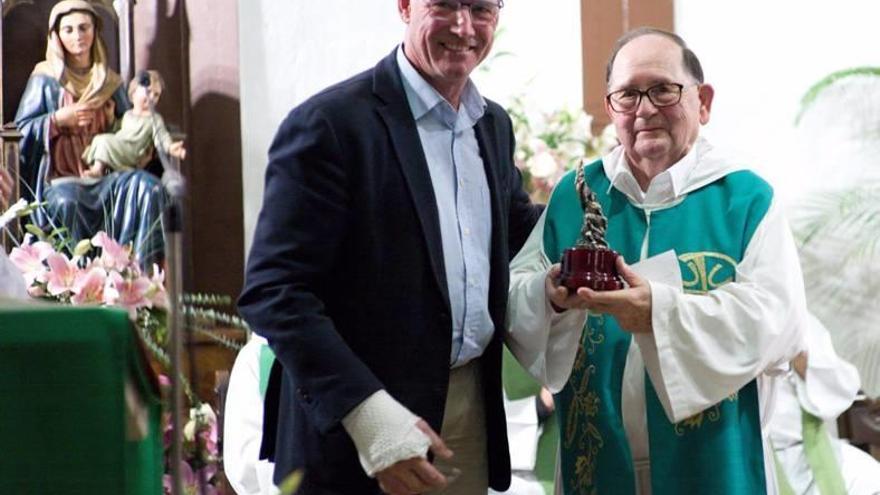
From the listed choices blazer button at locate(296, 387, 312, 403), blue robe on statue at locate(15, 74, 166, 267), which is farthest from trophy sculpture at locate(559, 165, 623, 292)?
blue robe on statue at locate(15, 74, 166, 267)

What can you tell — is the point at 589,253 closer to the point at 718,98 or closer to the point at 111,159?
the point at 111,159

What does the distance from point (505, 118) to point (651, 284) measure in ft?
1.93

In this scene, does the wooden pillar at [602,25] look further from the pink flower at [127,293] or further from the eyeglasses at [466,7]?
the eyeglasses at [466,7]

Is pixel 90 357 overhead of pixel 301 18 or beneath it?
beneath

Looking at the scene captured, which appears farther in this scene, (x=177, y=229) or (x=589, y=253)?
(x=589, y=253)

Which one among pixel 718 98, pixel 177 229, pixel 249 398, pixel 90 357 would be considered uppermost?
pixel 718 98

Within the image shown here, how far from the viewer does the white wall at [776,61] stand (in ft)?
29.4

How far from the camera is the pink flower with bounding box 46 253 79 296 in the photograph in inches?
186

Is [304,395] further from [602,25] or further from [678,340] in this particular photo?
[602,25]

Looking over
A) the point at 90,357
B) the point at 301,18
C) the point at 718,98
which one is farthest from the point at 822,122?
the point at 90,357

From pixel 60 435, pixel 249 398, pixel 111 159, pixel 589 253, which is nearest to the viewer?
pixel 60 435

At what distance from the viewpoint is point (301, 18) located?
28.8ft

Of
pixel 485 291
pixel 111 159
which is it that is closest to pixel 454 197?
pixel 485 291

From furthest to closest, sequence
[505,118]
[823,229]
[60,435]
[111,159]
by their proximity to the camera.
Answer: [823,229], [111,159], [505,118], [60,435]
